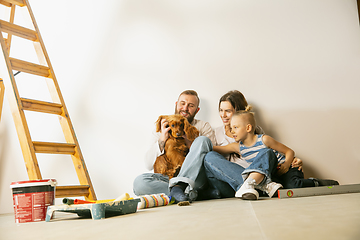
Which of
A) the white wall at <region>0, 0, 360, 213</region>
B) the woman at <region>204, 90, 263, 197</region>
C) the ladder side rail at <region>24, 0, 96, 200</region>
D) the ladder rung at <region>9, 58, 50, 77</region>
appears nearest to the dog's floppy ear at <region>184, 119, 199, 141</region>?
the woman at <region>204, 90, 263, 197</region>

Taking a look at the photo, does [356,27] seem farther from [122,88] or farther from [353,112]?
[122,88]

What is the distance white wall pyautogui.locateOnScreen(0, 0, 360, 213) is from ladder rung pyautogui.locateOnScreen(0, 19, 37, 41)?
1.28 feet

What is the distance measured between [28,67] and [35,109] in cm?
33

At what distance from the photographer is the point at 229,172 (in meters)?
1.49

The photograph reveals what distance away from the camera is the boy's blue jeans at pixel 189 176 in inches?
61.9

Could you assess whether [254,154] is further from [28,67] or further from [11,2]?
[11,2]

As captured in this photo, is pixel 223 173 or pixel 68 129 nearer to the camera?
pixel 223 173

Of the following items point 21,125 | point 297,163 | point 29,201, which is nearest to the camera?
point 29,201

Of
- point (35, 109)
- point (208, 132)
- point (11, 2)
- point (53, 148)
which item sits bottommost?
point (208, 132)

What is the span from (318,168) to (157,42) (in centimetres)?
156

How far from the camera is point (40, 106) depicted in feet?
6.87

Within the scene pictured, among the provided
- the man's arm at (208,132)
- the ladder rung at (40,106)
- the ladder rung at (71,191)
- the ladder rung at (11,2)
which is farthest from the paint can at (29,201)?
the ladder rung at (11,2)

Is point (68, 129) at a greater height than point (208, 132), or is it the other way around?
point (68, 129)

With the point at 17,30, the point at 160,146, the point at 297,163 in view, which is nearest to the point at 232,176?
the point at 297,163
